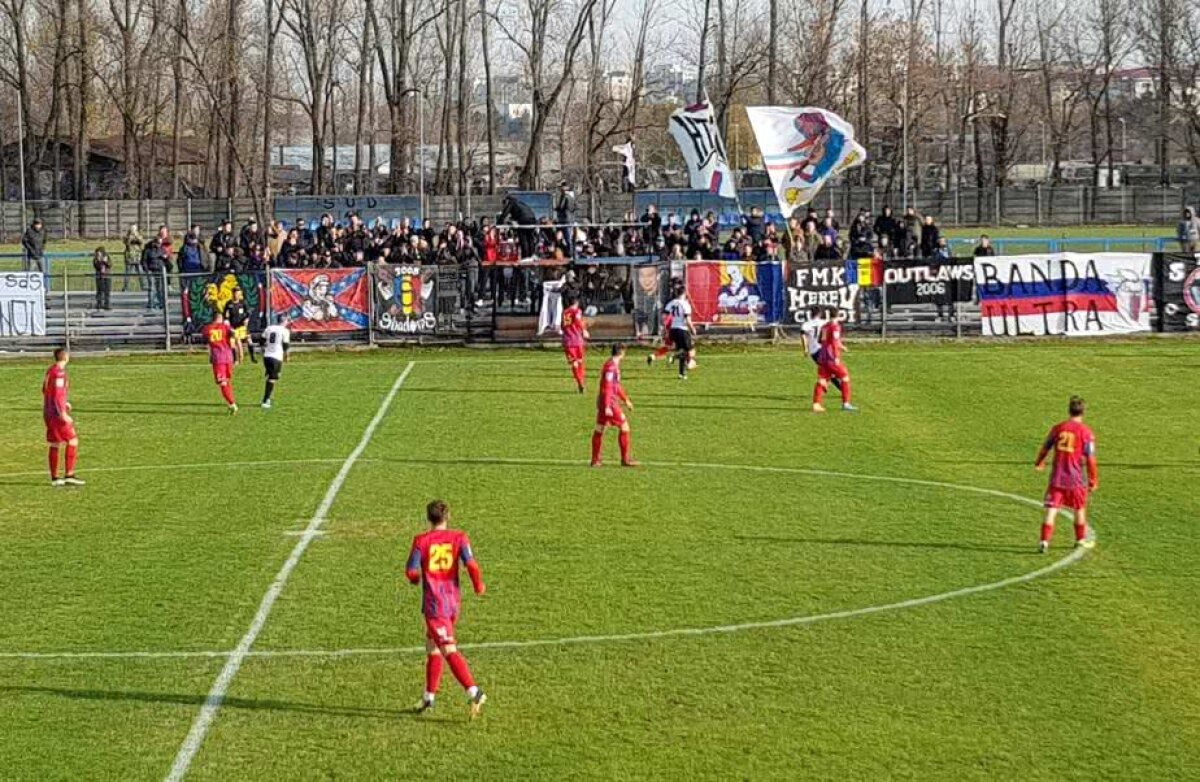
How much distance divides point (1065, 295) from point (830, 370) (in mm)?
13487

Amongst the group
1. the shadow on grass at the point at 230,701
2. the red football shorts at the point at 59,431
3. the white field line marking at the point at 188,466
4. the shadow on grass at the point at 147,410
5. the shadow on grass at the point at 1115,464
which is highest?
the red football shorts at the point at 59,431

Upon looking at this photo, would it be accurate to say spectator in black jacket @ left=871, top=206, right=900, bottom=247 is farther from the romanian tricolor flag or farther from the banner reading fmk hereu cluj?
the banner reading fmk hereu cluj

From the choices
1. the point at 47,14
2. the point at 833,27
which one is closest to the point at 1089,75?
the point at 833,27

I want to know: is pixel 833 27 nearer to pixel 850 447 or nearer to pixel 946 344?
pixel 946 344

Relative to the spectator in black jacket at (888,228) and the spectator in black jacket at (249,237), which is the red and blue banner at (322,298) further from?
the spectator in black jacket at (888,228)

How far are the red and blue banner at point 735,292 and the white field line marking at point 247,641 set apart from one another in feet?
54.9

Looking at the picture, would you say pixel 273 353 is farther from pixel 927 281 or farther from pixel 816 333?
pixel 927 281

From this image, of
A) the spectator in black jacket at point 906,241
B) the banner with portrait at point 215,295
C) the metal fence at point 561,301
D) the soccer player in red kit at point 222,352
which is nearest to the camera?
the soccer player in red kit at point 222,352

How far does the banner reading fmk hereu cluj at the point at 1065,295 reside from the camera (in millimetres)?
42156

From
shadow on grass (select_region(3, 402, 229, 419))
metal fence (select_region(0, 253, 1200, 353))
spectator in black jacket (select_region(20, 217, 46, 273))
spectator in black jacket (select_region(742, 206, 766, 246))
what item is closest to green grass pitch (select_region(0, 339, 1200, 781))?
shadow on grass (select_region(3, 402, 229, 419))

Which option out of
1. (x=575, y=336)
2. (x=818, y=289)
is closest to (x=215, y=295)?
(x=575, y=336)

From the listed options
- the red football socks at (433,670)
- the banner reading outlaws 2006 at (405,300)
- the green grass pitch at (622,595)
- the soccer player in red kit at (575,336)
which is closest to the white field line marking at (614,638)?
the green grass pitch at (622,595)

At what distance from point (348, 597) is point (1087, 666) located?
7.32 m

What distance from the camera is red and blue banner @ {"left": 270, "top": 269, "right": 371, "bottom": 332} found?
42.9 metres
